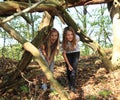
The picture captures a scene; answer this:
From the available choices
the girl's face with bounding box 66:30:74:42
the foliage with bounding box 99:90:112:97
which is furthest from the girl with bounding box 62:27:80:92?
the foliage with bounding box 99:90:112:97

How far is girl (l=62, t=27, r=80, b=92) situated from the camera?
23.8 feet

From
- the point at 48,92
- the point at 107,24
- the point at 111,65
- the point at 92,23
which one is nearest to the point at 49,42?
the point at 48,92

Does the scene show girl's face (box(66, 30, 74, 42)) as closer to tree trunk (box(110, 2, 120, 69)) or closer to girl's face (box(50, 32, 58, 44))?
girl's face (box(50, 32, 58, 44))

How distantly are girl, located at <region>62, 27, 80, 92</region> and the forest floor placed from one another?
0.40 metres

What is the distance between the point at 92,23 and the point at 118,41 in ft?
60.7

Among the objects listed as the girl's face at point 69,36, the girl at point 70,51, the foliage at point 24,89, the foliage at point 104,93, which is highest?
the girl's face at point 69,36

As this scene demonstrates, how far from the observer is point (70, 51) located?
24.5ft

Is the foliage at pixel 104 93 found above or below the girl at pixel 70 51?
below

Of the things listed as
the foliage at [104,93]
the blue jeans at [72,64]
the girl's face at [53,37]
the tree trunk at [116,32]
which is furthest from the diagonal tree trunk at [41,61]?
the tree trunk at [116,32]

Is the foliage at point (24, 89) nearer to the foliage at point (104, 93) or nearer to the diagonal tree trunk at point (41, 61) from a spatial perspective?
the foliage at point (104, 93)

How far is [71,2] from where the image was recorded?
Answer: 8.08 meters

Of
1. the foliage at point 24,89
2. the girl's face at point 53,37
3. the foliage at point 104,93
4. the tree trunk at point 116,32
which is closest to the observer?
the girl's face at point 53,37

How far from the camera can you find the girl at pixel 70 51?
726 centimetres

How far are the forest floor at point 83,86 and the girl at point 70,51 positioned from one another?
1.30 ft
